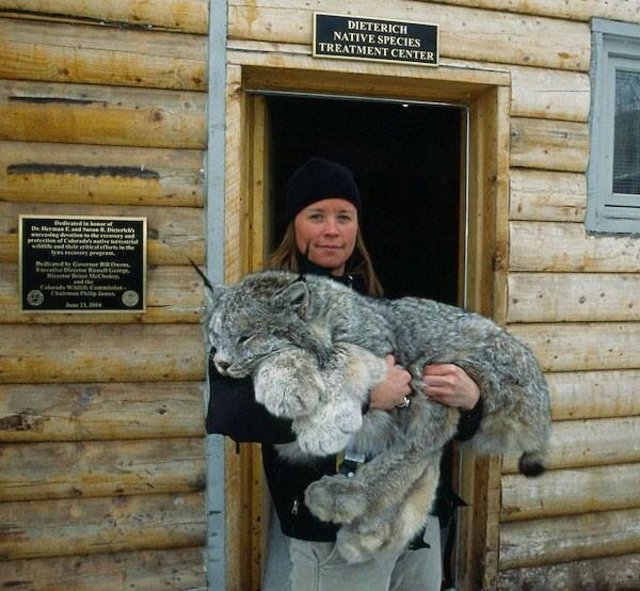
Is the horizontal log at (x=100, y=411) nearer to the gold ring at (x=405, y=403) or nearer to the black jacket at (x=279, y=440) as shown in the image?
the black jacket at (x=279, y=440)

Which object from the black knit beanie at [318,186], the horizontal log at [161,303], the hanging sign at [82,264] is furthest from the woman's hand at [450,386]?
the hanging sign at [82,264]

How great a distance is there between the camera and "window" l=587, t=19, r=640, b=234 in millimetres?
4379

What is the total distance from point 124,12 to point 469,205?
234 centimetres

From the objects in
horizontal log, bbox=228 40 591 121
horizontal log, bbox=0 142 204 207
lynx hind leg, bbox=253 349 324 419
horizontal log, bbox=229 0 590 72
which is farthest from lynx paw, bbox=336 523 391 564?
horizontal log, bbox=229 0 590 72

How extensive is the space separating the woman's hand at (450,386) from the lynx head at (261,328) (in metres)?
0.42

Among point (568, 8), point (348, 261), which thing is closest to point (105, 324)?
point (348, 261)

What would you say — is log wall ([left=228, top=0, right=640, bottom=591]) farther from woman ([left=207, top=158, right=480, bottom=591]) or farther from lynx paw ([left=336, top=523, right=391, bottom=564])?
lynx paw ([left=336, top=523, right=391, bottom=564])

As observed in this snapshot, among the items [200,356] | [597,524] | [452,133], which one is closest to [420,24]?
[452,133]

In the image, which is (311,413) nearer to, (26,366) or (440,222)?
(26,366)

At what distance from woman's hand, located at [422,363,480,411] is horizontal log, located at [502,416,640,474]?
2116 millimetres

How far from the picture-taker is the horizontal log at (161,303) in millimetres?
3568

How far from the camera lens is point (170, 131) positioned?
12.1ft

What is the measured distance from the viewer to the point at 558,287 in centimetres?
433

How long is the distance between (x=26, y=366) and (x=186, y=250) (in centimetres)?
103
